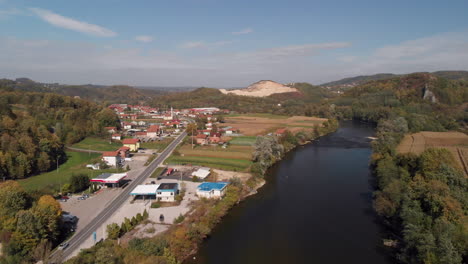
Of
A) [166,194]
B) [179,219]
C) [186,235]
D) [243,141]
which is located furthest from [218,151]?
[186,235]

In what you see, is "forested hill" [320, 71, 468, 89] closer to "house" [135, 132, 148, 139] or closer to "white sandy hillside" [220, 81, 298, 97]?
"white sandy hillside" [220, 81, 298, 97]

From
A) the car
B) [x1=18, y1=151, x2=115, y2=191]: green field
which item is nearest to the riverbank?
the car

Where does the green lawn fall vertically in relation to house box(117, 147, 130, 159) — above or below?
below

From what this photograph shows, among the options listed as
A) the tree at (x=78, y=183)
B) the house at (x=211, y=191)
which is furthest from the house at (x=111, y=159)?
the house at (x=211, y=191)

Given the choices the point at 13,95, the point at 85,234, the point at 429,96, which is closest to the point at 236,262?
the point at 85,234

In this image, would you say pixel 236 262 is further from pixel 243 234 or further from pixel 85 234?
pixel 85 234
